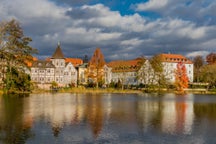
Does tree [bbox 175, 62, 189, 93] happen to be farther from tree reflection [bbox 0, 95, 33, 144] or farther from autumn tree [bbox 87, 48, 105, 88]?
tree reflection [bbox 0, 95, 33, 144]

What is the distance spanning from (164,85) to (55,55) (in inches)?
1699

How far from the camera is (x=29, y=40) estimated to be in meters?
63.6

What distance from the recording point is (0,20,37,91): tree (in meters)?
58.0

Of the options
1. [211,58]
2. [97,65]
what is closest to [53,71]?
[97,65]

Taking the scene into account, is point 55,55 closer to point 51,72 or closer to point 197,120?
point 51,72

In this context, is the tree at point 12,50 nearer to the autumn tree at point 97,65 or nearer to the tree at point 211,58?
the autumn tree at point 97,65

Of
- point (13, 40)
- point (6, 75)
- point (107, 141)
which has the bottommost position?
point (107, 141)

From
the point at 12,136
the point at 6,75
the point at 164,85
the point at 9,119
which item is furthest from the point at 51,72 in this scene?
the point at 12,136

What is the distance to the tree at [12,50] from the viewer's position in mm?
58000

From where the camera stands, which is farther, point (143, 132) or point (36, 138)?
point (143, 132)

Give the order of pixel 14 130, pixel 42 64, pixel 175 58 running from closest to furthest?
pixel 14 130 → pixel 42 64 → pixel 175 58

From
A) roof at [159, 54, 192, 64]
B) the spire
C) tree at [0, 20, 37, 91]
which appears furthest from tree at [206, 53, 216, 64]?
tree at [0, 20, 37, 91]

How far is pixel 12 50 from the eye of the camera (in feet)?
196

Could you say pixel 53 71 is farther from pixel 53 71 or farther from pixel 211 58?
pixel 211 58
